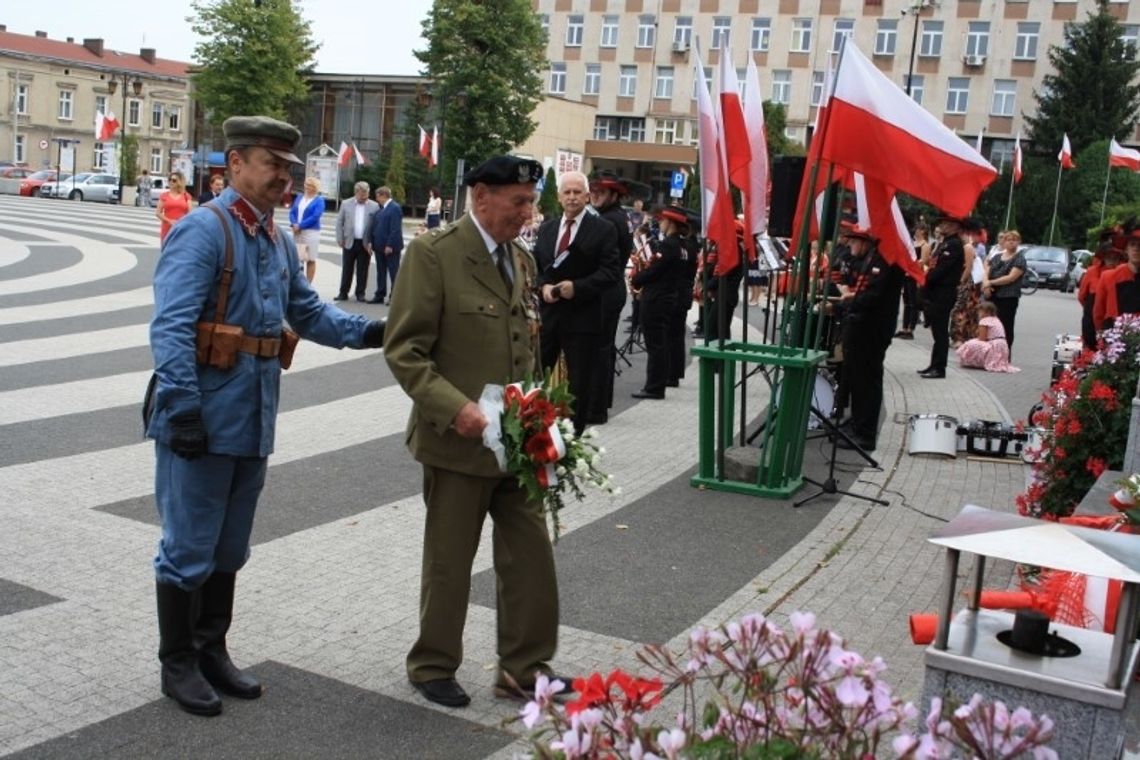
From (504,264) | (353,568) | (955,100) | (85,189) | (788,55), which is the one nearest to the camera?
(504,264)

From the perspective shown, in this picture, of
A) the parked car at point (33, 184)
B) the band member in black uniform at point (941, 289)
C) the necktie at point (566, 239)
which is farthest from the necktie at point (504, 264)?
the parked car at point (33, 184)

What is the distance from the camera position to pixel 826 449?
1068 cm

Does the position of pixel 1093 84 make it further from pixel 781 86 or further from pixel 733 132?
pixel 733 132

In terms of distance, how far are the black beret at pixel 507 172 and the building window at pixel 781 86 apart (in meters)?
69.9

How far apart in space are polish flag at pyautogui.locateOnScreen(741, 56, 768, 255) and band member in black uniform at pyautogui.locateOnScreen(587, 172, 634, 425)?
1443 millimetres

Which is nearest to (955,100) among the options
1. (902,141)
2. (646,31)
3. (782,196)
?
(646,31)

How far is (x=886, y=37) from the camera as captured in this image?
6900 centimetres

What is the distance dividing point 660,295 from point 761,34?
63.6 metres

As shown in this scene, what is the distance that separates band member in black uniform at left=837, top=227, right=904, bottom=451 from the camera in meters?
10.4

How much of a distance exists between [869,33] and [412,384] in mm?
69934

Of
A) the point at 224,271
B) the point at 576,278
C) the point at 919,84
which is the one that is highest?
the point at 919,84

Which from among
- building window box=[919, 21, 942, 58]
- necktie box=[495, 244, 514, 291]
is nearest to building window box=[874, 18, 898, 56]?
building window box=[919, 21, 942, 58]

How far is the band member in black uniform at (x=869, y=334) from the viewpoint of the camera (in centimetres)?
1041

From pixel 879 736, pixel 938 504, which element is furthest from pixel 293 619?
pixel 938 504
